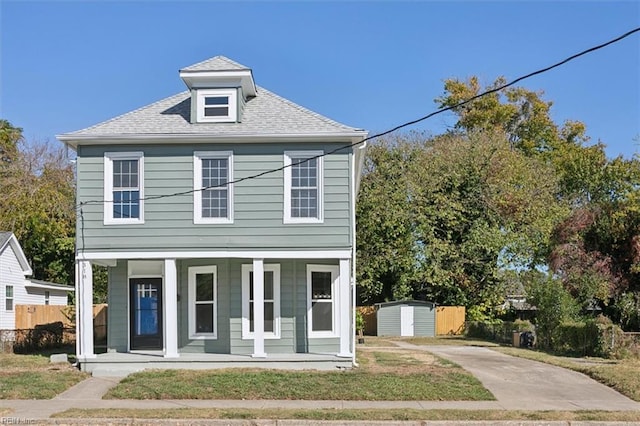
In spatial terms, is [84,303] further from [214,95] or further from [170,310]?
[214,95]

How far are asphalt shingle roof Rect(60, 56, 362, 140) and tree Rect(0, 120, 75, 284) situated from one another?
75.8 ft

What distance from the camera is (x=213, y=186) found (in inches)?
797

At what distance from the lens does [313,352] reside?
2050 centimetres

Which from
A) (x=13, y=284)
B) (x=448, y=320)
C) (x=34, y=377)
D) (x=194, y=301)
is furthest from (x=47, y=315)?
(x=448, y=320)

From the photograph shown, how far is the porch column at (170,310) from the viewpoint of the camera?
19797 millimetres

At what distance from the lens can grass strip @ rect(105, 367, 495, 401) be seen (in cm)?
1586

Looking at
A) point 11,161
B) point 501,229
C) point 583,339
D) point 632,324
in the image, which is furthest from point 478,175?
→ point 11,161

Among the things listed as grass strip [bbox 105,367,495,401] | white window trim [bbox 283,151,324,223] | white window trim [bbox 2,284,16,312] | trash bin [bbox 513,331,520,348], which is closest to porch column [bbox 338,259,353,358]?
grass strip [bbox 105,367,495,401]

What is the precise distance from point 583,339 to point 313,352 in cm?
990

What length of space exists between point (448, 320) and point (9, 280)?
2186cm


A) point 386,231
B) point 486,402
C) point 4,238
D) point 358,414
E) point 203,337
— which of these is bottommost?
point 486,402

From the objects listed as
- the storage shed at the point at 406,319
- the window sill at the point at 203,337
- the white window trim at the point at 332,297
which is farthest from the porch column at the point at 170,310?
the storage shed at the point at 406,319

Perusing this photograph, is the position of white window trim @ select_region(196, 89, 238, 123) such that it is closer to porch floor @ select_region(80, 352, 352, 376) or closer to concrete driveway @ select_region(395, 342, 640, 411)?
porch floor @ select_region(80, 352, 352, 376)

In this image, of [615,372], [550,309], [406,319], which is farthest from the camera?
[406,319]
